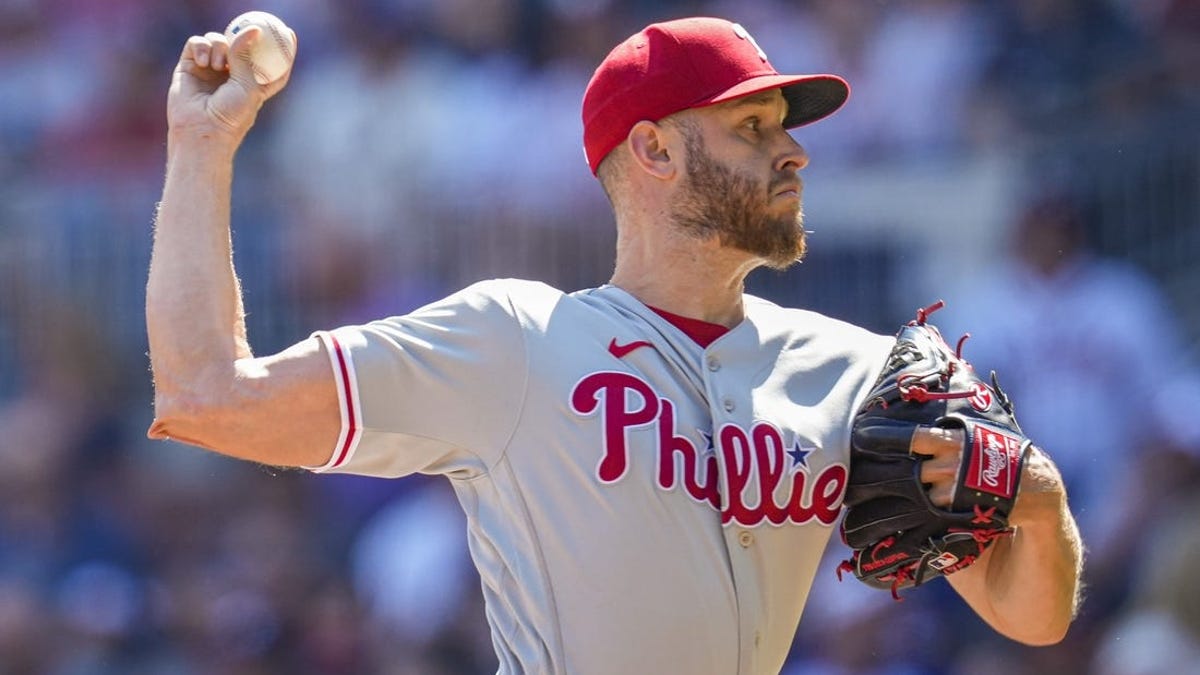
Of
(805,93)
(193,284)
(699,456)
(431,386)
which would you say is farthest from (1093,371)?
(193,284)

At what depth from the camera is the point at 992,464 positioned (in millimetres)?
2629

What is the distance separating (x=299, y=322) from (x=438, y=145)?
92 cm

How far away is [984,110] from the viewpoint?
644cm

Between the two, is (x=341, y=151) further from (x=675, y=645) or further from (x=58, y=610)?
(x=675, y=645)

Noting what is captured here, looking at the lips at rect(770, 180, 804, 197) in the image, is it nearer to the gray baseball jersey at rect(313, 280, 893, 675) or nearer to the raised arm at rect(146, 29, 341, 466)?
the gray baseball jersey at rect(313, 280, 893, 675)

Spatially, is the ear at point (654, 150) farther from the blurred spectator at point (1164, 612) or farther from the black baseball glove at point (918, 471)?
the blurred spectator at point (1164, 612)

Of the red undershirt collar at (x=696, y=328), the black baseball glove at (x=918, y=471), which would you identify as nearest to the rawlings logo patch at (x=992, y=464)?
the black baseball glove at (x=918, y=471)

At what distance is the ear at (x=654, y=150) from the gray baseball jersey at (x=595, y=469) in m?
0.31

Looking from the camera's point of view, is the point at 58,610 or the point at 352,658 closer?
the point at 352,658

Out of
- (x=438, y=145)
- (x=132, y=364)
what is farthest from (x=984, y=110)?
(x=132, y=364)

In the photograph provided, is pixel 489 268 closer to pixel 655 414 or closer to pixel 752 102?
pixel 752 102

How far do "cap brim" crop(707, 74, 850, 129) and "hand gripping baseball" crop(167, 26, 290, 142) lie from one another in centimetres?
79

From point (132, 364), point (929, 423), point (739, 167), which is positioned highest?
point (739, 167)

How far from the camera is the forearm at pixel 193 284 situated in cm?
238
